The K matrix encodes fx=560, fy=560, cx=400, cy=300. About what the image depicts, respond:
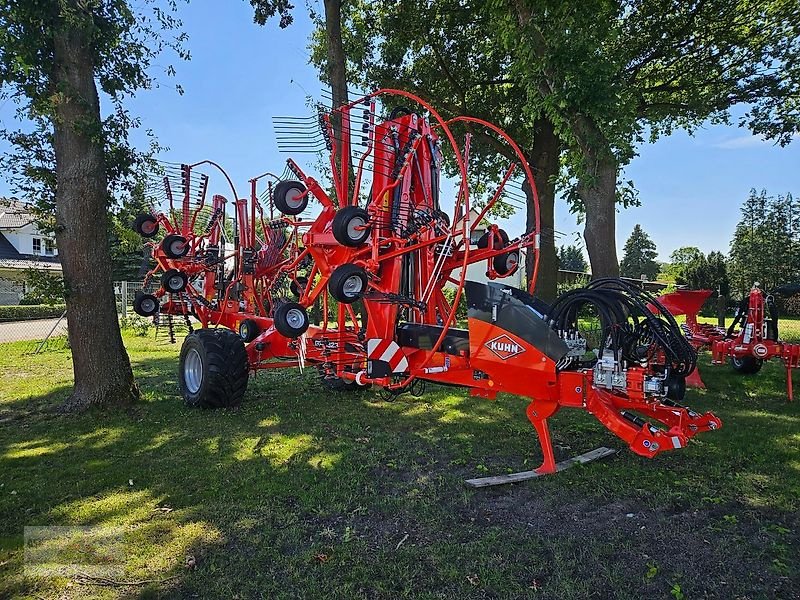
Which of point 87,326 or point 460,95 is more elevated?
point 460,95

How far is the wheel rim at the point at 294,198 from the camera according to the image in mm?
6062

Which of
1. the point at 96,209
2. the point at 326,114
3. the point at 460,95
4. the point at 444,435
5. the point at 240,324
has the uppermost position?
the point at 460,95

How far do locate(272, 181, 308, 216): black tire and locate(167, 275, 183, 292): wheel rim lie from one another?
4154 millimetres

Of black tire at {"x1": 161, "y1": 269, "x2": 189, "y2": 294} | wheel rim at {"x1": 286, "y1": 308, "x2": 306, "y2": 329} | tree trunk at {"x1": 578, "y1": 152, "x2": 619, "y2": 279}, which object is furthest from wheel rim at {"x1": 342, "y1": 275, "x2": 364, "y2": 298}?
black tire at {"x1": 161, "y1": 269, "x2": 189, "y2": 294}

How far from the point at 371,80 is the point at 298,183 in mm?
8898

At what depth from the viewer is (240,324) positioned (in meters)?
8.69

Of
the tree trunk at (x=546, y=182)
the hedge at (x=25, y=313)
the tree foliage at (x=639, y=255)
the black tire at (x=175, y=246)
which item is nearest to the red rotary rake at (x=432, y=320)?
the black tire at (x=175, y=246)

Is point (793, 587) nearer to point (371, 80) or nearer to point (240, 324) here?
point (240, 324)

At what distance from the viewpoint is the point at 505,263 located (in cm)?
581

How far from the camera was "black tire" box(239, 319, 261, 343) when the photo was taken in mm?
8133

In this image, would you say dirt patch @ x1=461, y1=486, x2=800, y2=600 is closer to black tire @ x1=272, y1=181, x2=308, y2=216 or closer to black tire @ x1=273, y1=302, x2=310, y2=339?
black tire @ x1=273, y1=302, x2=310, y2=339

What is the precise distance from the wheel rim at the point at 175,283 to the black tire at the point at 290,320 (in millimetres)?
4177

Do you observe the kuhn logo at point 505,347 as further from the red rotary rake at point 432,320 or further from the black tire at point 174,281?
the black tire at point 174,281

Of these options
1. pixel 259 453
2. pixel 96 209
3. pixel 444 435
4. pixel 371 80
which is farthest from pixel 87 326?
pixel 371 80
